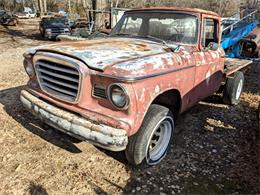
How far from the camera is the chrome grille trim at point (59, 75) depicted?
3.06 meters

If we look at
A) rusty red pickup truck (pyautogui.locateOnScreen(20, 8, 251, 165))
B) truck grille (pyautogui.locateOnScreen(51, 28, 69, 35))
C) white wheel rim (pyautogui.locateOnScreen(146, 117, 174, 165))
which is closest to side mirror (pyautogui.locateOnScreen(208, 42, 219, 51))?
rusty red pickup truck (pyautogui.locateOnScreen(20, 8, 251, 165))

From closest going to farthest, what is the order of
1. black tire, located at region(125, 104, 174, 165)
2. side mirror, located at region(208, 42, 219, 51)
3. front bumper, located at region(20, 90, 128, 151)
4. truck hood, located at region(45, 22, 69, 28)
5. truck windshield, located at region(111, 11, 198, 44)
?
front bumper, located at region(20, 90, 128, 151)
black tire, located at region(125, 104, 174, 165)
truck windshield, located at region(111, 11, 198, 44)
side mirror, located at region(208, 42, 219, 51)
truck hood, located at region(45, 22, 69, 28)

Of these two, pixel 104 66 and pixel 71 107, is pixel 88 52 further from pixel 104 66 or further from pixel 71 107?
pixel 71 107

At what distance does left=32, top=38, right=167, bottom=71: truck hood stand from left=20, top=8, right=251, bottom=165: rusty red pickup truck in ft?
0.04

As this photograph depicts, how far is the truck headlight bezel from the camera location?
113 inches

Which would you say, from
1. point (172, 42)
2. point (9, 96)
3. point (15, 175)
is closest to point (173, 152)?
point (172, 42)

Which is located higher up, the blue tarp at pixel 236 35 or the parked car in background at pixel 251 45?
the blue tarp at pixel 236 35

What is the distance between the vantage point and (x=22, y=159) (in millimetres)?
3611

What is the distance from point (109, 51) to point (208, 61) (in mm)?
1937

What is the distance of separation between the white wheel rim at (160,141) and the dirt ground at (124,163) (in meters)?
0.13

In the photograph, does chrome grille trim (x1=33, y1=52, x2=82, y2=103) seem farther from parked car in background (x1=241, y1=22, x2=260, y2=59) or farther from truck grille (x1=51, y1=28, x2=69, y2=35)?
truck grille (x1=51, y1=28, x2=69, y2=35)

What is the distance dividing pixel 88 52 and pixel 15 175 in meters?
1.79

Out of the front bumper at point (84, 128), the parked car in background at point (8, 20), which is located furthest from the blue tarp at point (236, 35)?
the parked car in background at point (8, 20)

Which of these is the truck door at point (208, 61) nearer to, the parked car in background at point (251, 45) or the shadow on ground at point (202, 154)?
the shadow on ground at point (202, 154)
